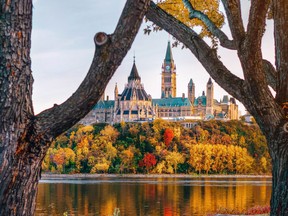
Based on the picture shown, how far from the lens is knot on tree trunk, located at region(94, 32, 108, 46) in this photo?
10.3ft

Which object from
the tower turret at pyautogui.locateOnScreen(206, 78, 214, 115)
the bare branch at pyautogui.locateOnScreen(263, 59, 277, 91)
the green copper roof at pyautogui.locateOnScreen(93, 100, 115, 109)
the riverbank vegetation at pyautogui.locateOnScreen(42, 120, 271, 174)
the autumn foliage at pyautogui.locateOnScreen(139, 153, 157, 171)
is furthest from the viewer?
the tower turret at pyautogui.locateOnScreen(206, 78, 214, 115)

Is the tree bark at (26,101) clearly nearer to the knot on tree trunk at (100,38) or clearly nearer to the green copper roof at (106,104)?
the knot on tree trunk at (100,38)

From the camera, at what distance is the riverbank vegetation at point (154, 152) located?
211 feet

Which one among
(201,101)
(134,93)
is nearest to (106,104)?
(134,93)

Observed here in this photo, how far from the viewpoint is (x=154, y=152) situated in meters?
66.9

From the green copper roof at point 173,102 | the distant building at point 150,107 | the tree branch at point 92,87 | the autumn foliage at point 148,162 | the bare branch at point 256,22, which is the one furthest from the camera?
the green copper roof at point 173,102

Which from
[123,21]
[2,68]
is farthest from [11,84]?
[123,21]

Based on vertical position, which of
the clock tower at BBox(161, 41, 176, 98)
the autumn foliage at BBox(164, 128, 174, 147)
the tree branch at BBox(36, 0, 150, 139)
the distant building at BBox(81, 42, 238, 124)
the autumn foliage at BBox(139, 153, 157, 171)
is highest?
the clock tower at BBox(161, 41, 176, 98)

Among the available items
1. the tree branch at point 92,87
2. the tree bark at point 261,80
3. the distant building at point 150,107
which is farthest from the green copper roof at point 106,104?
the tree branch at point 92,87

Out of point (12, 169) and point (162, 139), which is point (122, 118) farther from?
point (12, 169)

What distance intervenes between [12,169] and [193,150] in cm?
6228

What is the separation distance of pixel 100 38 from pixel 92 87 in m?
0.30

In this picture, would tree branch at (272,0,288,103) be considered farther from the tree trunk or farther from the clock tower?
the clock tower

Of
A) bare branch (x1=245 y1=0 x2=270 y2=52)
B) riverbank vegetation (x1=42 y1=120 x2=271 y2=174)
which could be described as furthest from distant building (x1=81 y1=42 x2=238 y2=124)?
bare branch (x1=245 y1=0 x2=270 y2=52)
